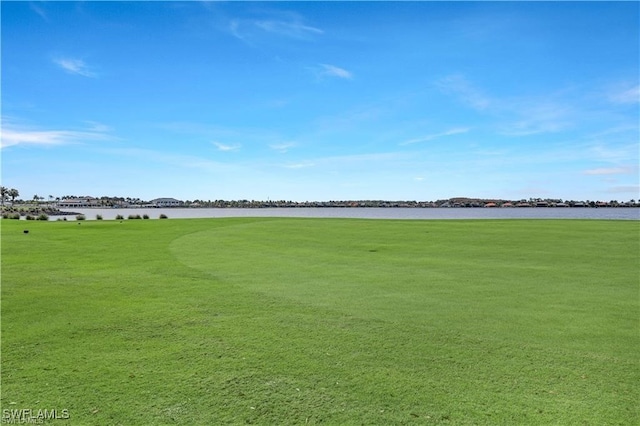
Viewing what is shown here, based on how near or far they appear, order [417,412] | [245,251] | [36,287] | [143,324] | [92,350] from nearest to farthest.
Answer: [417,412], [92,350], [143,324], [36,287], [245,251]

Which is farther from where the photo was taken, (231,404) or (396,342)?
(396,342)

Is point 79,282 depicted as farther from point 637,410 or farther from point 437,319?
point 637,410

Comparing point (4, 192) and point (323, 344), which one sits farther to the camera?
point (4, 192)

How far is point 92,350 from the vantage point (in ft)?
15.6

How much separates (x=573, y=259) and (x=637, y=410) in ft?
31.0

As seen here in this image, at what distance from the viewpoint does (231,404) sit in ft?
11.7

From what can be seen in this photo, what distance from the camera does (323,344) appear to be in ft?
16.2

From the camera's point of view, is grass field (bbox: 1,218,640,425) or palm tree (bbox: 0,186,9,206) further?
palm tree (bbox: 0,186,9,206)

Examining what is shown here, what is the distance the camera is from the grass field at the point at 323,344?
3551mm

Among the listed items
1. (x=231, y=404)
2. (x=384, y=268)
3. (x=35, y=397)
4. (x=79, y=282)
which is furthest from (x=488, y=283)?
(x=79, y=282)

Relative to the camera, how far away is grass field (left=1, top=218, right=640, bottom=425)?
3.55 metres

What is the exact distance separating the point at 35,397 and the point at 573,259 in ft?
42.4

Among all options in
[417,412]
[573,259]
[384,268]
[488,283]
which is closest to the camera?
[417,412]

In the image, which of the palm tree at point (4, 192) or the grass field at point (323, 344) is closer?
the grass field at point (323, 344)
